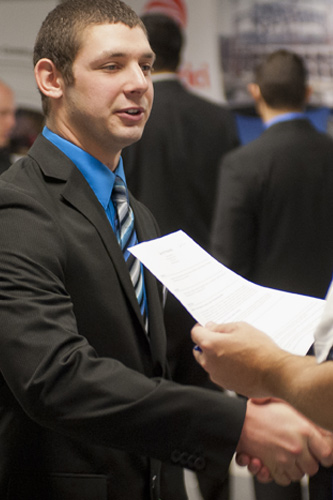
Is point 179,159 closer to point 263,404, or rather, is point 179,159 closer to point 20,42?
point 263,404

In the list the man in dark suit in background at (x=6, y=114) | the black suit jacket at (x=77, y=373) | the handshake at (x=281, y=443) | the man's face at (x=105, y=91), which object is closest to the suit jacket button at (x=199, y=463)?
the black suit jacket at (x=77, y=373)

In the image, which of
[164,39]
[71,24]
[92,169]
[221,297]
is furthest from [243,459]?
[164,39]

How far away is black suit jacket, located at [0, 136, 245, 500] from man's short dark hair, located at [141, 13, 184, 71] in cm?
191

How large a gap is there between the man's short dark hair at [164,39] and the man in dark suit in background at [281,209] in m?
0.48

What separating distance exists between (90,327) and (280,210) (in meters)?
1.92

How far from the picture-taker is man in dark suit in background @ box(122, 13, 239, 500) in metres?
3.19

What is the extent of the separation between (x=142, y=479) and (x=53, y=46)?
34.4 inches

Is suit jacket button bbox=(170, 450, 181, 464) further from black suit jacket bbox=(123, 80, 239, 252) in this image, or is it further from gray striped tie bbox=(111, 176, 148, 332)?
black suit jacket bbox=(123, 80, 239, 252)

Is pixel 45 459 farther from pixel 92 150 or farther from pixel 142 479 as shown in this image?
pixel 92 150

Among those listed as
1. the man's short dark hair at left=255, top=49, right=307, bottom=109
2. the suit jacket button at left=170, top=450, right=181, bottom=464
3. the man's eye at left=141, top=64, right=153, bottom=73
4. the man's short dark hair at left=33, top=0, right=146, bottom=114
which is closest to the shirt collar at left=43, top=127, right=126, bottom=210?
the man's short dark hair at left=33, top=0, right=146, bottom=114

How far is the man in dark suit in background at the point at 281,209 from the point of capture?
3123mm

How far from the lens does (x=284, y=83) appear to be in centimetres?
326

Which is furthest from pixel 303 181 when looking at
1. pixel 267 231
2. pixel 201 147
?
pixel 201 147

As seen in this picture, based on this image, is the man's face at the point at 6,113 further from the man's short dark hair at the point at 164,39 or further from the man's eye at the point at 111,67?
the man's eye at the point at 111,67
